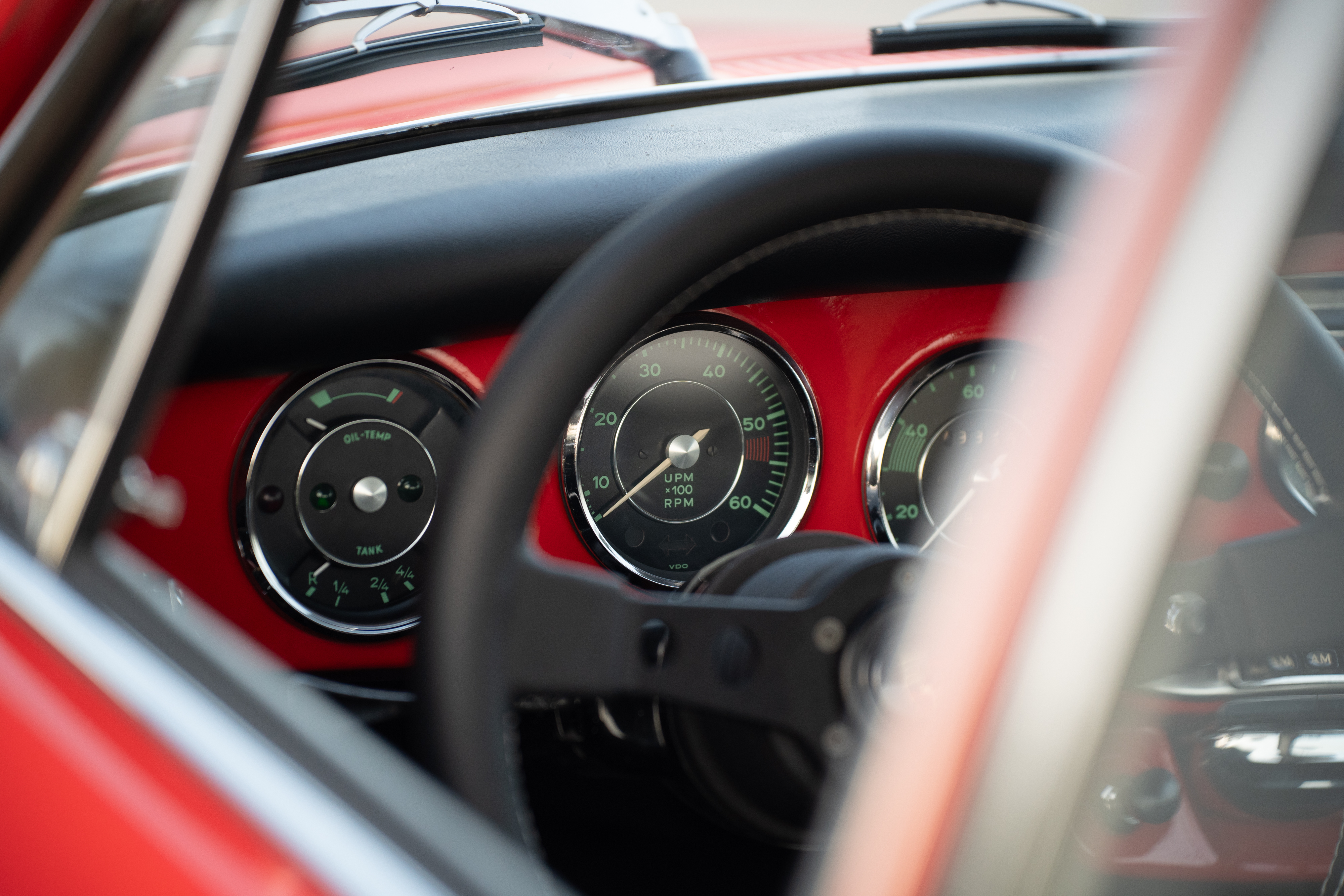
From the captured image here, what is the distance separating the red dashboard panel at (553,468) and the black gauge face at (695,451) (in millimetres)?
48

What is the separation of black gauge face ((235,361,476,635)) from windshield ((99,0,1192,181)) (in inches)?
18.0

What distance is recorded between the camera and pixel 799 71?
246 cm

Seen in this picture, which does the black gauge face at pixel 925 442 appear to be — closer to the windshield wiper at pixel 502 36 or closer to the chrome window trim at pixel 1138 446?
the windshield wiper at pixel 502 36

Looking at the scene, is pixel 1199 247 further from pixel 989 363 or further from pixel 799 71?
pixel 799 71

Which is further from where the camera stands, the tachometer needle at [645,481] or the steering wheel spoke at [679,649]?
the tachometer needle at [645,481]

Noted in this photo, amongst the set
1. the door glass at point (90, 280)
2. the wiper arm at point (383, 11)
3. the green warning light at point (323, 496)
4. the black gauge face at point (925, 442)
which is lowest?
the green warning light at point (323, 496)

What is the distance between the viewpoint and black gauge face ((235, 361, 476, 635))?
2.12 meters

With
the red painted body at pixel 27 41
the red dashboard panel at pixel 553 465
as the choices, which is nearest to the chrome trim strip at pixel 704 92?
the red dashboard panel at pixel 553 465

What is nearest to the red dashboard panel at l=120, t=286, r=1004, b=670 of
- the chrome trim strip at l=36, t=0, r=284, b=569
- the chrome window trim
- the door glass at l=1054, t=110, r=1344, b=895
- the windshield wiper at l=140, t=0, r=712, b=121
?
the windshield wiper at l=140, t=0, r=712, b=121

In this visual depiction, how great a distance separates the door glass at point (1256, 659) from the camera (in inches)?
24.2

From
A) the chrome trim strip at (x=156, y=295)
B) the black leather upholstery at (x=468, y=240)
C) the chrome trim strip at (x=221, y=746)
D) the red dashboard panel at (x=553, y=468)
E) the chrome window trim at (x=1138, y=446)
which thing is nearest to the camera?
the chrome window trim at (x=1138, y=446)

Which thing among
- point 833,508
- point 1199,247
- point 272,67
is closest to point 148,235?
point 272,67

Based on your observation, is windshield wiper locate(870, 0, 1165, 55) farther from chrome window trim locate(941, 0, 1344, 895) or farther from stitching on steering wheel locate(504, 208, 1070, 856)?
chrome window trim locate(941, 0, 1344, 895)

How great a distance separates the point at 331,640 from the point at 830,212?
1.52m
